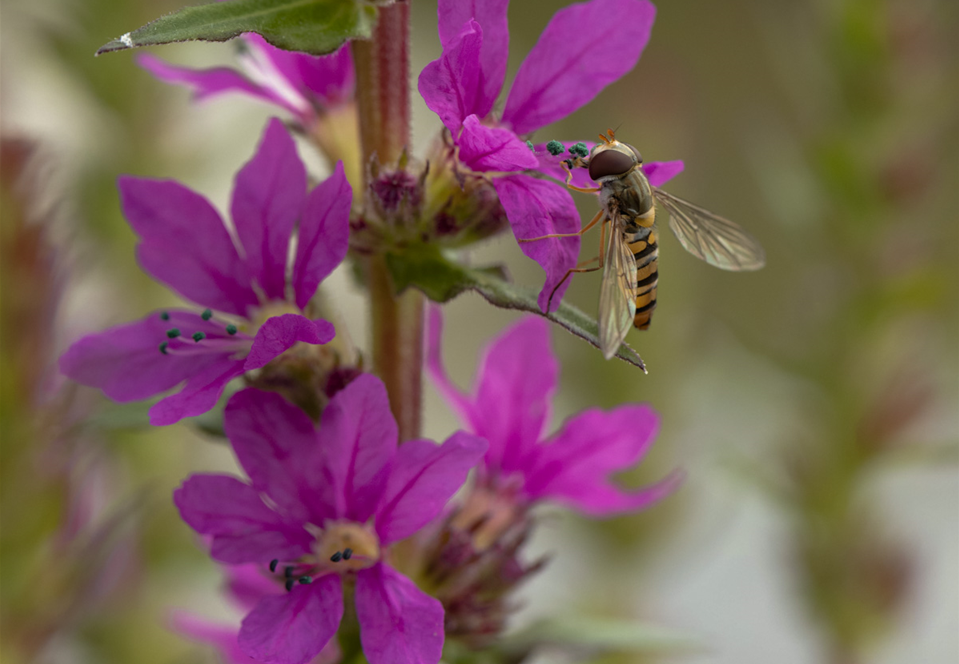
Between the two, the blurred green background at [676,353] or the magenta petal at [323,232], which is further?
the blurred green background at [676,353]

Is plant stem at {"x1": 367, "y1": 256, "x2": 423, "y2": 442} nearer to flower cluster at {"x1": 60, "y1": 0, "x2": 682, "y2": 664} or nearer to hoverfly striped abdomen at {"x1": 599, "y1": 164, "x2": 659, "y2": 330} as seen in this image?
flower cluster at {"x1": 60, "y1": 0, "x2": 682, "y2": 664}

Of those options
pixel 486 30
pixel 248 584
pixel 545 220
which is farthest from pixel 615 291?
pixel 248 584

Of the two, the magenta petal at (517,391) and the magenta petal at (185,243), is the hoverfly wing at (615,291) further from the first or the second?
the magenta petal at (185,243)

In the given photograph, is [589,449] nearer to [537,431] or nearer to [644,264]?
[537,431]

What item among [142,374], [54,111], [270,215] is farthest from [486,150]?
[54,111]

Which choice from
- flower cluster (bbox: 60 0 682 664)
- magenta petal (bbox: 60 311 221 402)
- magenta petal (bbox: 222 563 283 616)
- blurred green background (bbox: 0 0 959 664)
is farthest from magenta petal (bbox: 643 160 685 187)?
blurred green background (bbox: 0 0 959 664)

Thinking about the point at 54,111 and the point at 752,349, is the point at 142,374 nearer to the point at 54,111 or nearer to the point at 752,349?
the point at 752,349

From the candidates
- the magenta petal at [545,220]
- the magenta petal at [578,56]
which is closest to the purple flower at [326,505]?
the magenta petal at [545,220]
